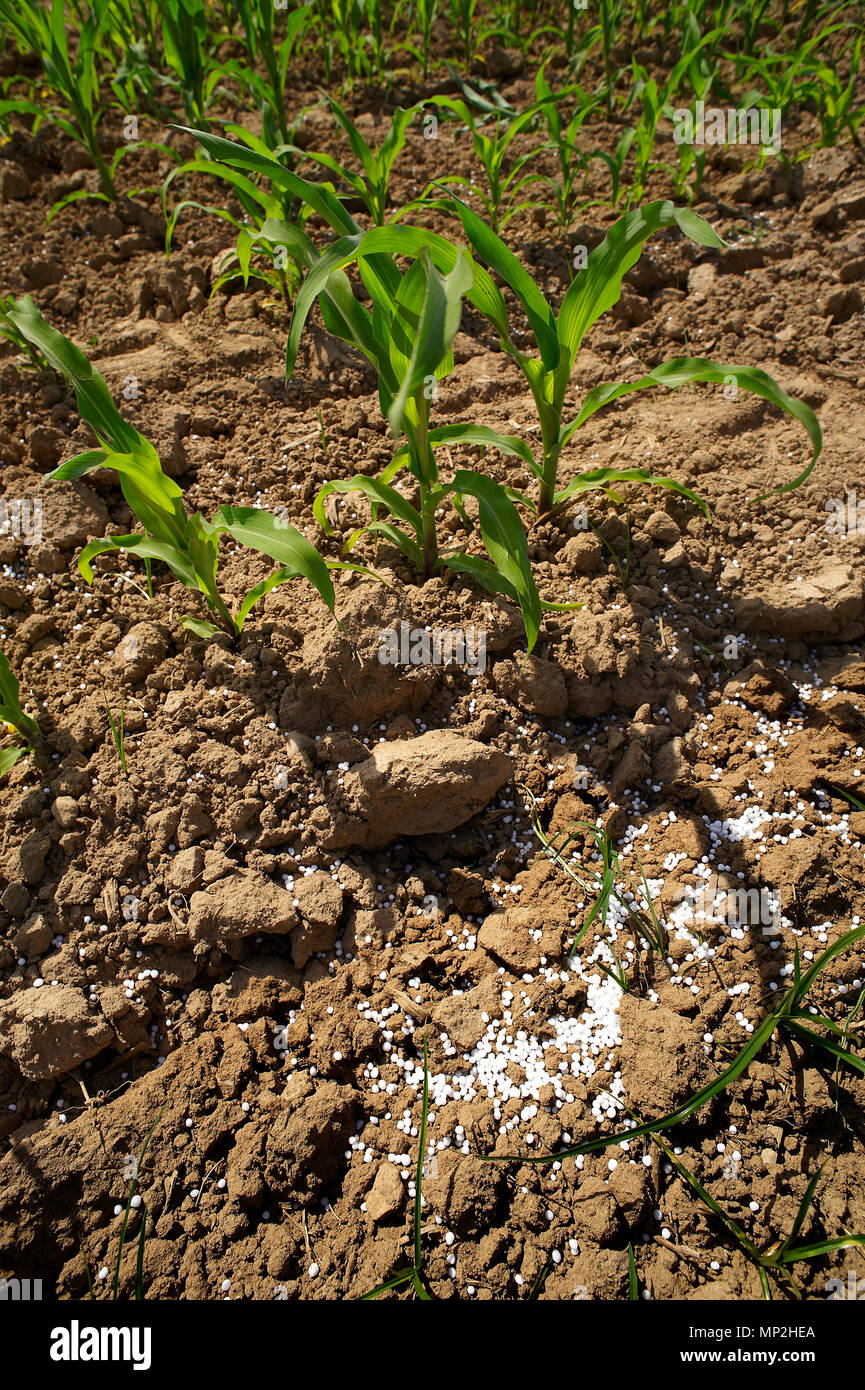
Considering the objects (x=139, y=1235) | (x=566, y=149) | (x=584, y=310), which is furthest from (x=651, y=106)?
(x=139, y=1235)

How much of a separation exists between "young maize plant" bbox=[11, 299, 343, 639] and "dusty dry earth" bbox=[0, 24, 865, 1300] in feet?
0.59

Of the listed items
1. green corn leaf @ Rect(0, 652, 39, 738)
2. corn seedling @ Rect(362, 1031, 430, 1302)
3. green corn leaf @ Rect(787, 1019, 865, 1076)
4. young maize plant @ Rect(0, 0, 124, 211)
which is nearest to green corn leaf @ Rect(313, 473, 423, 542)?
green corn leaf @ Rect(0, 652, 39, 738)

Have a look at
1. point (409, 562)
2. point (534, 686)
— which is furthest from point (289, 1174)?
point (409, 562)

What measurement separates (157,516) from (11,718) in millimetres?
612

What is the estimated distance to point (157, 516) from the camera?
5.97 ft

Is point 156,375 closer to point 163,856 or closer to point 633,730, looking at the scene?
point 163,856

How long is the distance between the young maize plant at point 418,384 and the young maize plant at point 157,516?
24 centimetres

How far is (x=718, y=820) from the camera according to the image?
5.76ft

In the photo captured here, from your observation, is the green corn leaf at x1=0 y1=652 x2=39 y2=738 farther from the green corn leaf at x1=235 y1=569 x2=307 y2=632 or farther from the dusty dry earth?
the green corn leaf at x1=235 y1=569 x2=307 y2=632

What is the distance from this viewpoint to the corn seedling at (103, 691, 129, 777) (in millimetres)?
1771

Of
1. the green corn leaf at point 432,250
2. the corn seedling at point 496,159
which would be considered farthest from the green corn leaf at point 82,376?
the corn seedling at point 496,159

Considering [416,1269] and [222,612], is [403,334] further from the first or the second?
[416,1269]

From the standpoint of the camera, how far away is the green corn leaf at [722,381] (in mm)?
1362

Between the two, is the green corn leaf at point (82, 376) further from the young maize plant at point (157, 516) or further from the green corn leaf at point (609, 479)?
the green corn leaf at point (609, 479)
